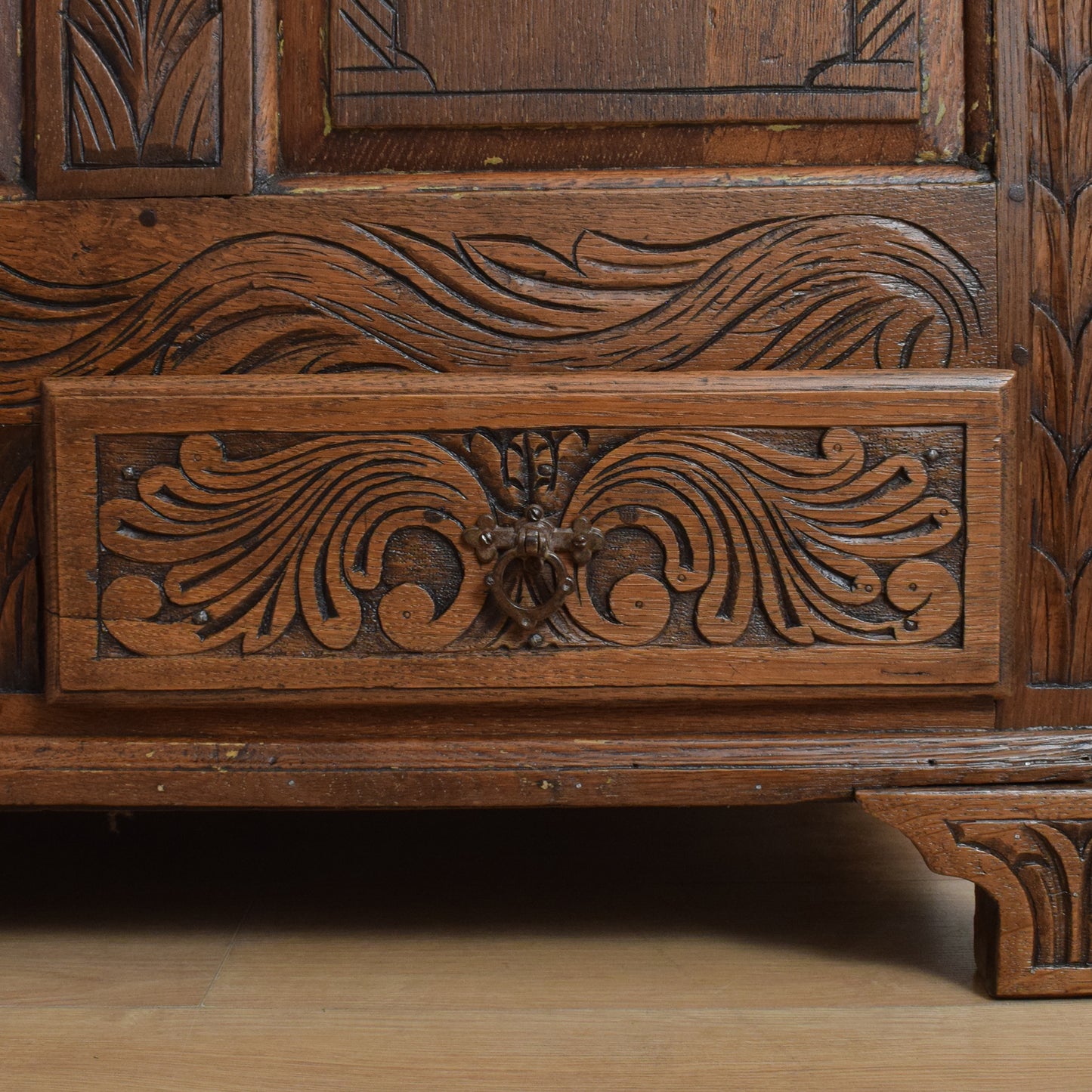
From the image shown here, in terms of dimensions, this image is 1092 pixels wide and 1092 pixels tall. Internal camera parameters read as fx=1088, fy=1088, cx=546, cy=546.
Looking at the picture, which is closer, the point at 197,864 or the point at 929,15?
the point at 929,15

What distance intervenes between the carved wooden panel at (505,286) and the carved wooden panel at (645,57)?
64mm

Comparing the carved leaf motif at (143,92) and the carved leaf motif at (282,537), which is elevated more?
the carved leaf motif at (143,92)

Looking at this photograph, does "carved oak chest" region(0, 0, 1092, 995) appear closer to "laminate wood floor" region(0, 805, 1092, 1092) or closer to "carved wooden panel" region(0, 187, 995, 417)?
"carved wooden panel" region(0, 187, 995, 417)

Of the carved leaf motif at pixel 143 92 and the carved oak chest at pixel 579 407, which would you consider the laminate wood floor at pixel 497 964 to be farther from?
the carved leaf motif at pixel 143 92

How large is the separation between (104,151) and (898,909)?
2.76ft

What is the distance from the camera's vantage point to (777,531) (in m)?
0.75

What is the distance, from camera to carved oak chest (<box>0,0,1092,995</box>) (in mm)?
746

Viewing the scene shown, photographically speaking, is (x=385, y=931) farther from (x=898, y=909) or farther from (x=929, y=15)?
(x=929, y=15)

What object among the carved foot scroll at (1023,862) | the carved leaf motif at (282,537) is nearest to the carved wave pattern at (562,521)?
the carved leaf motif at (282,537)

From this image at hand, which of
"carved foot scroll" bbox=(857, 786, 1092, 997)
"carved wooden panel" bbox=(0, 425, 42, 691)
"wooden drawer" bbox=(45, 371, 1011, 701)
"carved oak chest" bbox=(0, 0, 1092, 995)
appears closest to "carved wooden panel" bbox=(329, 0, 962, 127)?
"carved oak chest" bbox=(0, 0, 1092, 995)

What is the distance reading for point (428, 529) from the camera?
0.75m

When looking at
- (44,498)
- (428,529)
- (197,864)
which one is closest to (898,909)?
(428,529)

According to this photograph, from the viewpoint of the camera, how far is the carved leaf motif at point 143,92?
754 millimetres

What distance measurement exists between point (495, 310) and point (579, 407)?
0.30 feet
